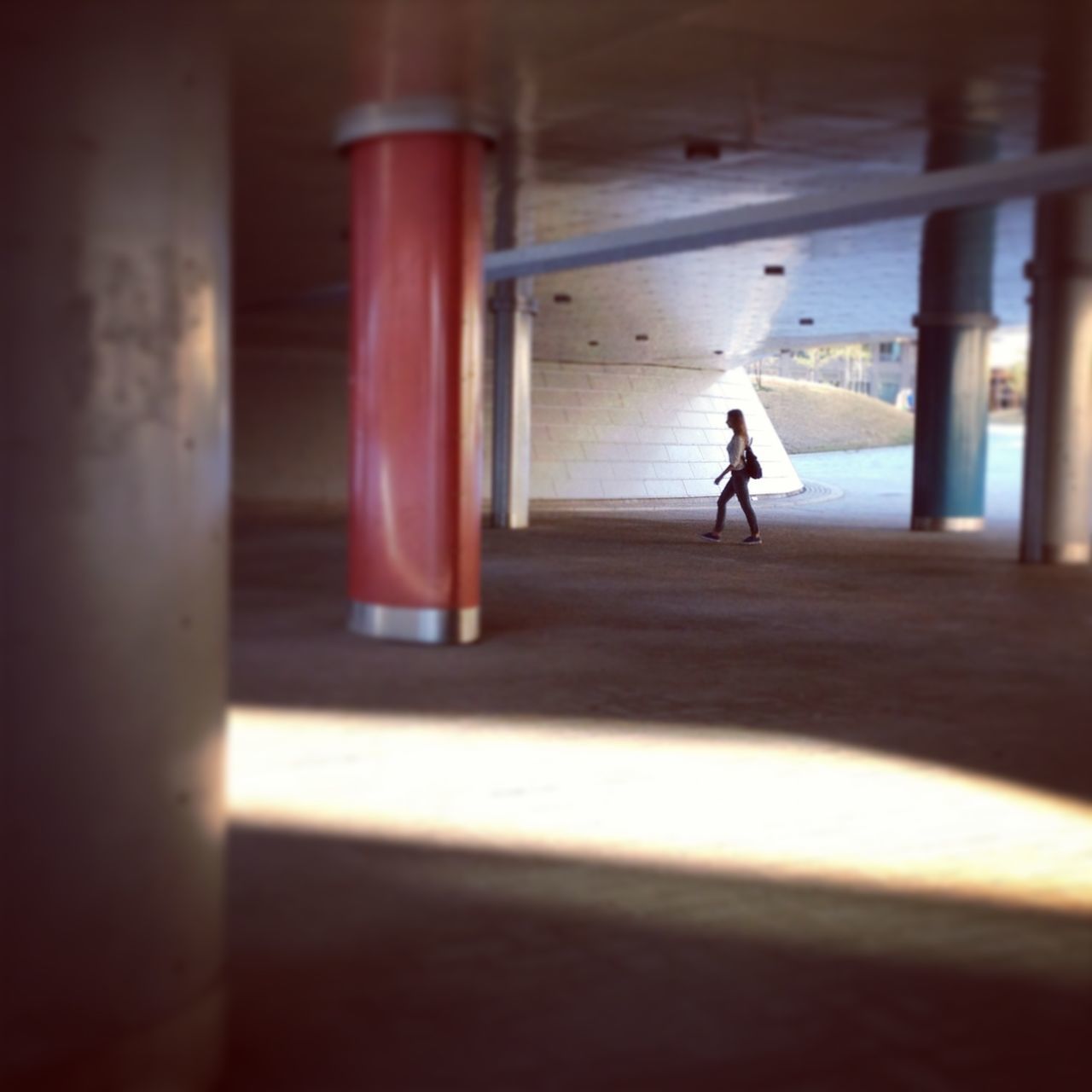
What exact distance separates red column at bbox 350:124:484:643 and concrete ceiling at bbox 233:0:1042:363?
67cm

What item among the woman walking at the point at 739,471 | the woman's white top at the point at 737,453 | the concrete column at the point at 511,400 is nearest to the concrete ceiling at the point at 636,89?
the woman walking at the point at 739,471

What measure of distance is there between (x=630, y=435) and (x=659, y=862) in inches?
1232

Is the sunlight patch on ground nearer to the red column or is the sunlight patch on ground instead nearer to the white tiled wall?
the red column

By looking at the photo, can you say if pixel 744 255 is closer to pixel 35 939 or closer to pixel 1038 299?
pixel 1038 299

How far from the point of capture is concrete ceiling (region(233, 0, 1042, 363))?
887cm

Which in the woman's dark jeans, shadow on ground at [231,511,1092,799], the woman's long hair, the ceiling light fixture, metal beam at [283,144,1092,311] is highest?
the ceiling light fixture

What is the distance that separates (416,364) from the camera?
37.3 feet

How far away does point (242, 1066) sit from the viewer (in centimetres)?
376

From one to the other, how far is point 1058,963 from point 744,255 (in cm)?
1720

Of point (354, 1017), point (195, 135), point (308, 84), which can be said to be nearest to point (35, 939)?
point (354, 1017)

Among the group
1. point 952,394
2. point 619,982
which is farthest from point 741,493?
point 619,982

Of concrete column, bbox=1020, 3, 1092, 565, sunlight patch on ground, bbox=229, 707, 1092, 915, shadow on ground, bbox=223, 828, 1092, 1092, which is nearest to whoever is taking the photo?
shadow on ground, bbox=223, 828, 1092, 1092

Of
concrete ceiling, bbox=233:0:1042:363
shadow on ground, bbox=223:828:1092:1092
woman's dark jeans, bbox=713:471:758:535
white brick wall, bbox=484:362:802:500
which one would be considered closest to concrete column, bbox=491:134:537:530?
woman's dark jeans, bbox=713:471:758:535

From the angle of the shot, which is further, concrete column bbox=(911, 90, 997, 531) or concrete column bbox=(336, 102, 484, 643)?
concrete column bbox=(911, 90, 997, 531)
